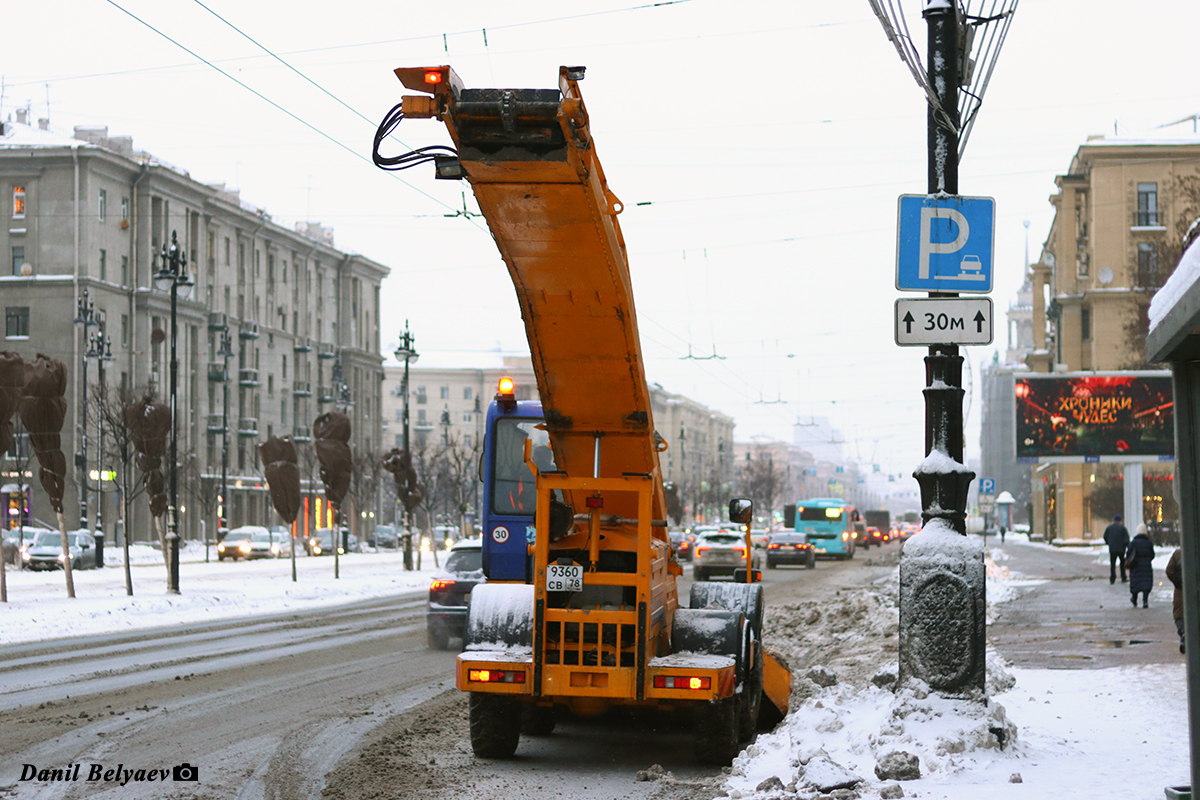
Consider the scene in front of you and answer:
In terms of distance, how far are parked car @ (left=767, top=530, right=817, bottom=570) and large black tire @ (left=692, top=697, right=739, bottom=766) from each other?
43.0m

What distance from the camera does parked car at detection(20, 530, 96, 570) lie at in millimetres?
49594

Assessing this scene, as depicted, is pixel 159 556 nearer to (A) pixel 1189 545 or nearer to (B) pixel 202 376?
(B) pixel 202 376

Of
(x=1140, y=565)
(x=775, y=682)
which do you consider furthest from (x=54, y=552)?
(x=775, y=682)

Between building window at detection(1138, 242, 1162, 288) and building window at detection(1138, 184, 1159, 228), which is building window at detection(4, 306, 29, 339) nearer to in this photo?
building window at detection(1138, 242, 1162, 288)

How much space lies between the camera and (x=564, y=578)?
9898 mm

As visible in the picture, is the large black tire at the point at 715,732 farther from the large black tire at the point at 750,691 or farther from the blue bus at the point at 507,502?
the blue bus at the point at 507,502

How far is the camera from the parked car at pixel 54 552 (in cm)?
4959

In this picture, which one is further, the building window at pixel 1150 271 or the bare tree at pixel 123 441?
the building window at pixel 1150 271

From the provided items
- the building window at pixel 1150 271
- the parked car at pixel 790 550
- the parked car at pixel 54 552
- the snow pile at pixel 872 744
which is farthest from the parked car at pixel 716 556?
the snow pile at pixel 872 744

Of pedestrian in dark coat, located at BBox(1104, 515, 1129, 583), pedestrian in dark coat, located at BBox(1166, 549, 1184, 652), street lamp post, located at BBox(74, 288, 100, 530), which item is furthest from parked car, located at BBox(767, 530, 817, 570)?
pedestrian in dark coat, located at BBox(1166, 549, 1184, 652)

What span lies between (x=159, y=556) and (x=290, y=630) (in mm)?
46383

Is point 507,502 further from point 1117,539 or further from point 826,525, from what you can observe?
point 826,525

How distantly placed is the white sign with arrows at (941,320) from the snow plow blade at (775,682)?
144 inches

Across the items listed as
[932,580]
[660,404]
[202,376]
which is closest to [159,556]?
[202,376]
